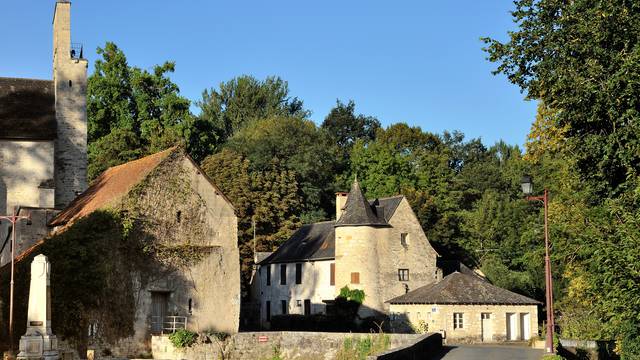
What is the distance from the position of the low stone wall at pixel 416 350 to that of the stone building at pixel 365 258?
17757 mm

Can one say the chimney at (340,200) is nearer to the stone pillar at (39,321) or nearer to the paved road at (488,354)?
the paved road at (488,354)

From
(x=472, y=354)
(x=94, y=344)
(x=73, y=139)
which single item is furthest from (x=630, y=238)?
(x=73, y=139)

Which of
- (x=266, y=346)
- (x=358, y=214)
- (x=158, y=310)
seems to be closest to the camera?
(x=158, y=310)

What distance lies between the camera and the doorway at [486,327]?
47000mm

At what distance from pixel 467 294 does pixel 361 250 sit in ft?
29.1

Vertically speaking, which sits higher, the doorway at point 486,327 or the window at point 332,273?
the window at point 332,273

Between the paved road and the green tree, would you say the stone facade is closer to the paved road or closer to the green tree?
the paved road

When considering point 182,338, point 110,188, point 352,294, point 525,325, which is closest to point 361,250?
point 352,294

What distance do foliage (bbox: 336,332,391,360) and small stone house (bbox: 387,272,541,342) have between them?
11.6 m

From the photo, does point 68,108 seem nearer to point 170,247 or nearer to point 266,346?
point 170,247

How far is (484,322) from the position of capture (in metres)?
47.3

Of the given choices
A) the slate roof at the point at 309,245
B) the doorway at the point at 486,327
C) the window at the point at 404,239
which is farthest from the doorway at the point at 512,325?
the slate roof at the point at 309,245

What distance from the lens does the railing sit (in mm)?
36656

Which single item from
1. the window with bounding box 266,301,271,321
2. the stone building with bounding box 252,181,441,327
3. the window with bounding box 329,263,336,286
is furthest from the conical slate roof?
the window with bounding box 266,301,271,321
